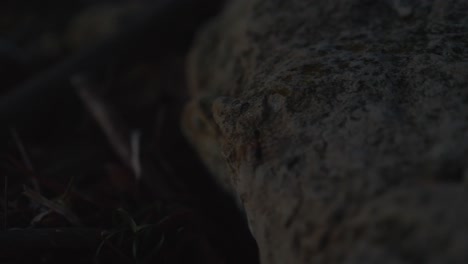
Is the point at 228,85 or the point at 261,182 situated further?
the point at 228,85

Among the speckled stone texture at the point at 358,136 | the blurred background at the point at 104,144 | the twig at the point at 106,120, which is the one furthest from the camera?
the twig at the point at 106,120

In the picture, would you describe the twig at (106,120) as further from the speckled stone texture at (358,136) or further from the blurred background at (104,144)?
the speckled stone texture at (358,136)

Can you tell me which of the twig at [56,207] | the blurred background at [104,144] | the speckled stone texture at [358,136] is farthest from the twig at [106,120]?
the speckled stone texture at [358,136]

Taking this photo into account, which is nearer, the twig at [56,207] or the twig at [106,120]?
the twig at [56,207]

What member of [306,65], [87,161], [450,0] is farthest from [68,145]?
[450,0]

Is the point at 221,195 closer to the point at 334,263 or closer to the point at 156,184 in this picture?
the point at 156,184

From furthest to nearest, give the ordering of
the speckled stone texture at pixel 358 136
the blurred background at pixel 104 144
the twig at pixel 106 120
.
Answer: the twig at pixel 106 120 → the blurred background at pixel 104 144 → the speckled stone texture at pixel 358 136

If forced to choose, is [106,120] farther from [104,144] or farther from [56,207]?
[56,207]

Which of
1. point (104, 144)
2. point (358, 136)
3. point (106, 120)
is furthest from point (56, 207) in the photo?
point (358, 136)
